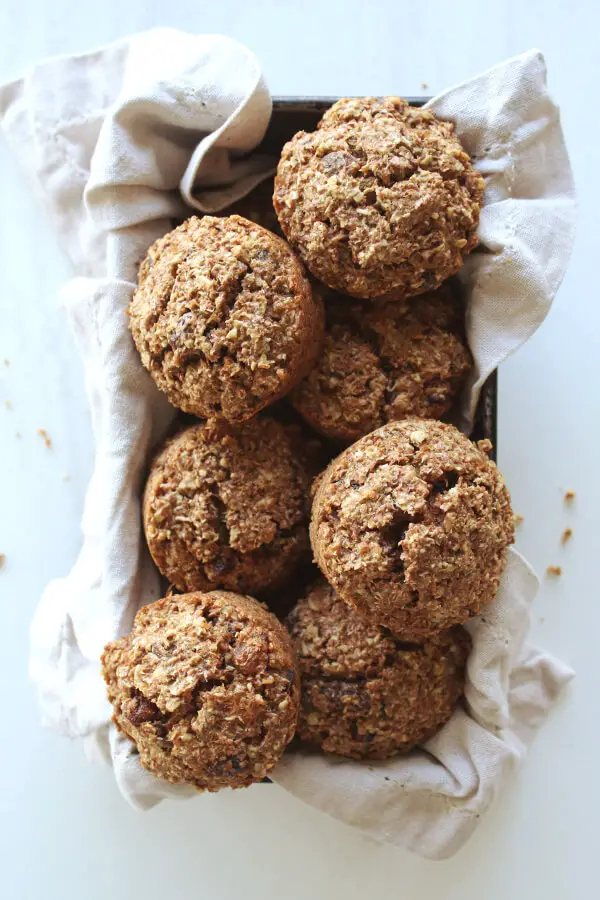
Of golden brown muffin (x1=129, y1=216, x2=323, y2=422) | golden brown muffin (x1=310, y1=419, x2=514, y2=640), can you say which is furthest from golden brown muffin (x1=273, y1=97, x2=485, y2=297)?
golden brown muffin (x1=310, y1=419, x2=514, y2=640)

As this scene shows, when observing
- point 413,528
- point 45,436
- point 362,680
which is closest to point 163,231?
point 45,436

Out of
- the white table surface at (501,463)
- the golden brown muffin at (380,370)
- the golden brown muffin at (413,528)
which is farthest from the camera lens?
the white table surface at (501,463)

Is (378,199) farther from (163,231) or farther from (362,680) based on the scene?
(362,680)

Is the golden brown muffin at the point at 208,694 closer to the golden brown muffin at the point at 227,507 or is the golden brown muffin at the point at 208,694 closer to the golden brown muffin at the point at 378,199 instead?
the golden brown muffin at the point at 227,507

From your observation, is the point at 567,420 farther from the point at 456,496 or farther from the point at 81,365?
the point at 81,365

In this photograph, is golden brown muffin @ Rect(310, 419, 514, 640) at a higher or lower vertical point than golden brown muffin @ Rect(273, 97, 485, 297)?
lower

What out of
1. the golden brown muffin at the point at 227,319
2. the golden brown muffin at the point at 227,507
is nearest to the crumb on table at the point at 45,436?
the golden brown muffin at the point at 227,507

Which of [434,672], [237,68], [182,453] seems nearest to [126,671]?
[182,453]

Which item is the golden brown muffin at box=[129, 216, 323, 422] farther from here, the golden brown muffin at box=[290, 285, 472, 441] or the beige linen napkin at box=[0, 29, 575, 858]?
the beige linen napkin at box=[0, 29, 575, 858]
